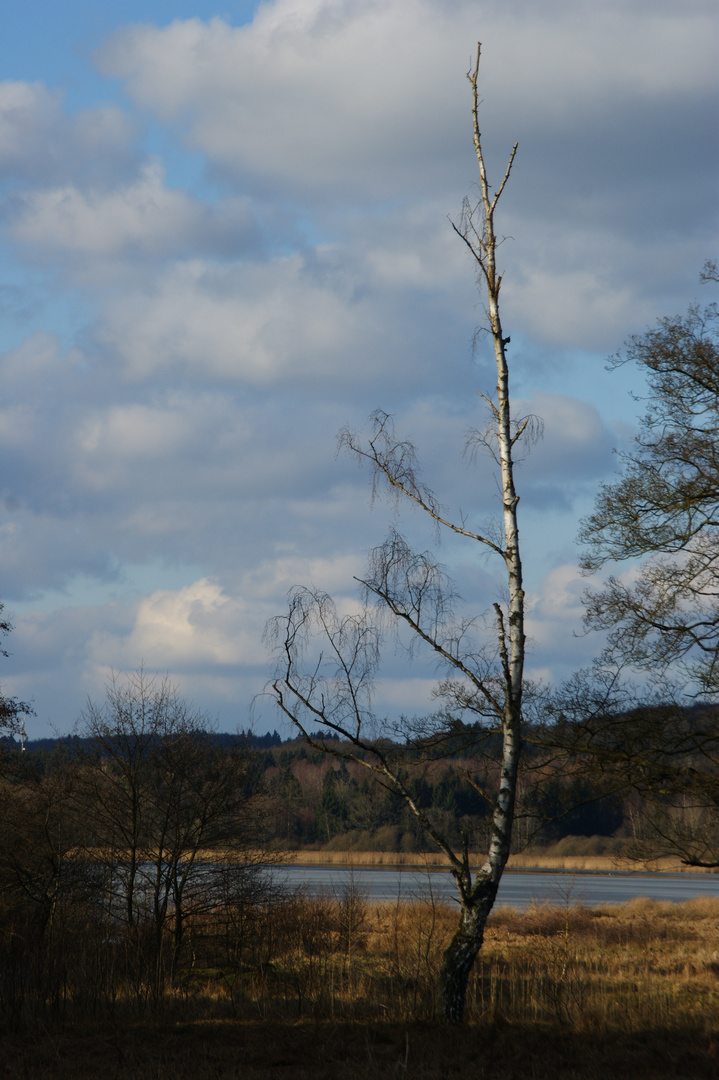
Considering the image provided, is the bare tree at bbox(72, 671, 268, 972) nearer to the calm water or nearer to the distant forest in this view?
the distant forest

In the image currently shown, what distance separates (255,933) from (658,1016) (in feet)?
Result: 29.8

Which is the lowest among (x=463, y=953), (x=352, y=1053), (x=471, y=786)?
(x=352, y=1053)

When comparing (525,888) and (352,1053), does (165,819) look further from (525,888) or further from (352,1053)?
(525,888)

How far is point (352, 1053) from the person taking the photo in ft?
32.5

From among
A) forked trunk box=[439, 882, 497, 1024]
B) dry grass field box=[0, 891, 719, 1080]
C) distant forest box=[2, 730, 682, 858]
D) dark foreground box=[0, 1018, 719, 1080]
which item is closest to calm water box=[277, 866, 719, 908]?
distant forest box=[2, 730, 682, 858]

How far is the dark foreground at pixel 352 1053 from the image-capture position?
8.93 metres

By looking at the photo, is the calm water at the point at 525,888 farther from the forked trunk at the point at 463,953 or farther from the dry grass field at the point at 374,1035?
the forked trunk at the point at 463,953

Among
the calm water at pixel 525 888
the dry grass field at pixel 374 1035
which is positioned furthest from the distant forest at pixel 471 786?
the calm water at pixel 525 888

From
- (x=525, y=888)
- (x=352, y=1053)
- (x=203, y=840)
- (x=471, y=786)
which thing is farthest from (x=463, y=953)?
(x=525, y=888)

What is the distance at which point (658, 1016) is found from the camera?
1149 cm

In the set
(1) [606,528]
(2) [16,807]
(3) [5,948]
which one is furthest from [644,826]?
(2) [16,807]

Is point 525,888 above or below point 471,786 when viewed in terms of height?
below

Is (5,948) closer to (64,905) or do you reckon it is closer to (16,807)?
(64,905)

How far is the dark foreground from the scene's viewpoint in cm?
893
